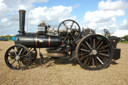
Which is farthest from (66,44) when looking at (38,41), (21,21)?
(21,21)

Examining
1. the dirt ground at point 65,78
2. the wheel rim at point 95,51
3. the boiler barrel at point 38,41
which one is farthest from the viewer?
the boiler barrel at point 38,41

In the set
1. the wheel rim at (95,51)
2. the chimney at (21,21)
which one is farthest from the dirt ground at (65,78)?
the chimney at (21,21)

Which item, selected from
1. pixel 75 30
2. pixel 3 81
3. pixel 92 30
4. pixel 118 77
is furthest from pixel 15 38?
pixel 118 77

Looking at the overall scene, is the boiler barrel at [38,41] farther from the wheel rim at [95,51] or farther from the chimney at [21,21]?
the wheel rim at [95,51]

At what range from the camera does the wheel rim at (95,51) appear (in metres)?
5.66

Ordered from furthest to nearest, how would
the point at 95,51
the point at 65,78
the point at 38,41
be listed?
the point at 38,41 → the point at 95,51 → the point at 65,78

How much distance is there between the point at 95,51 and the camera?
5664 mm

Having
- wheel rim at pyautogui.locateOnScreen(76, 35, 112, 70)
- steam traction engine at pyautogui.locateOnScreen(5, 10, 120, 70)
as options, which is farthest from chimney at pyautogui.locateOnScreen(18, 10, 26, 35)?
Result: wheel rim at pyautogui.locateOnScreen(76, 35, 112, 70)

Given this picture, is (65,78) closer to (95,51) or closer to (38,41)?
(95,51)

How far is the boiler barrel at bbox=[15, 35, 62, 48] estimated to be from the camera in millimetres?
5938

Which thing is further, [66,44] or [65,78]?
[66,44]

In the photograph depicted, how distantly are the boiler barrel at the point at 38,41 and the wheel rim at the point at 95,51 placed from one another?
1.31 metres

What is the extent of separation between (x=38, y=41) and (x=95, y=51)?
288 cm

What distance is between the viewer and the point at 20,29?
20.0ft
